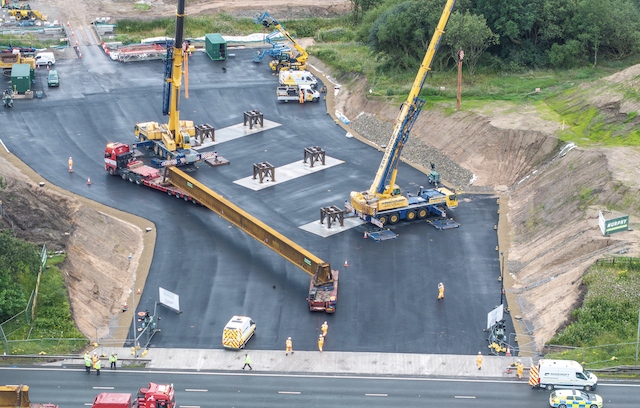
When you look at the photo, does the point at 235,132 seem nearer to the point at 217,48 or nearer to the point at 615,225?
the point at 217,48

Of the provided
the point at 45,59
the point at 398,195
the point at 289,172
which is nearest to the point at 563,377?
the point at 398,195

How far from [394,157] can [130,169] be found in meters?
23.2

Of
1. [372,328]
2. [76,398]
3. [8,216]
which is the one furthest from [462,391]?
[8,216]

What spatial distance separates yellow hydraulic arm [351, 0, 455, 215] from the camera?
7962 cm

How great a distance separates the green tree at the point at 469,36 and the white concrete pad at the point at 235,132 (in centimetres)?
1931

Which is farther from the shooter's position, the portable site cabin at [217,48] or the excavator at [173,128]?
the portable site cabin at [217,48]

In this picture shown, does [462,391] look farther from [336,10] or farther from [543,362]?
[336,10]

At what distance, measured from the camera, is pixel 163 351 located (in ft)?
205

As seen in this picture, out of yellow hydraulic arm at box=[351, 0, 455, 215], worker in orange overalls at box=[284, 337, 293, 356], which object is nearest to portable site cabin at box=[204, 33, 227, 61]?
yellow hydraulic arm at box=[351, 0, 455, 215]

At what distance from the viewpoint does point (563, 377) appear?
57062 mm

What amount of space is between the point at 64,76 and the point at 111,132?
19.5m

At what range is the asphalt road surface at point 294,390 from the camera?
56.6m

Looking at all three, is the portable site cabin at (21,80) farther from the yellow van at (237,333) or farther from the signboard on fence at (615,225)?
the signboard on fence at (615,225)

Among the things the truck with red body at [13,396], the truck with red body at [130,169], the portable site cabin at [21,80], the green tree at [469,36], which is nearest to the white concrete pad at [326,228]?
the truck with red body at [130,169]
